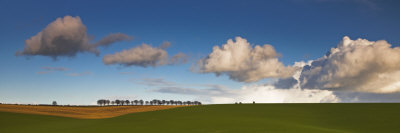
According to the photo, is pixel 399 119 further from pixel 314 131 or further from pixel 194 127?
pixel 194 127

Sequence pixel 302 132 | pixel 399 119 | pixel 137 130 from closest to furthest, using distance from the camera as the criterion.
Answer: pixel 302 132
pixel 137 130
pixel 399 119

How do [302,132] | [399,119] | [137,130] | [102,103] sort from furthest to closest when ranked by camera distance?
[102,103]
[399,119]
[137,130]
[302,132]

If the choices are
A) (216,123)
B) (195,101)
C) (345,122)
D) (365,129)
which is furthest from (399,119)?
(195,101)

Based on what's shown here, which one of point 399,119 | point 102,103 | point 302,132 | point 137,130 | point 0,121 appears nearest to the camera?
point 302,132

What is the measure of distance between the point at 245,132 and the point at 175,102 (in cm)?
11257

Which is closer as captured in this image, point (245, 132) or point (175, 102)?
point (245, 132)

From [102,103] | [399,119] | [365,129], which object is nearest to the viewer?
[365,129]

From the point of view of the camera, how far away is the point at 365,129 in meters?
27.0

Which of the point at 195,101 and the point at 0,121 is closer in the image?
Answer: the point at 0,121

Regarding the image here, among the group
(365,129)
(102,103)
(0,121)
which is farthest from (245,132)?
(102,103)

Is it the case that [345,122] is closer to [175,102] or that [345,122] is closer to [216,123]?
[216,123]

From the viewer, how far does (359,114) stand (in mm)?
37750

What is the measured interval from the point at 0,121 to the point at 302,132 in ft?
113

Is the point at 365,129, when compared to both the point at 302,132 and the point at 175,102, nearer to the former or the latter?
the point at 302,132
